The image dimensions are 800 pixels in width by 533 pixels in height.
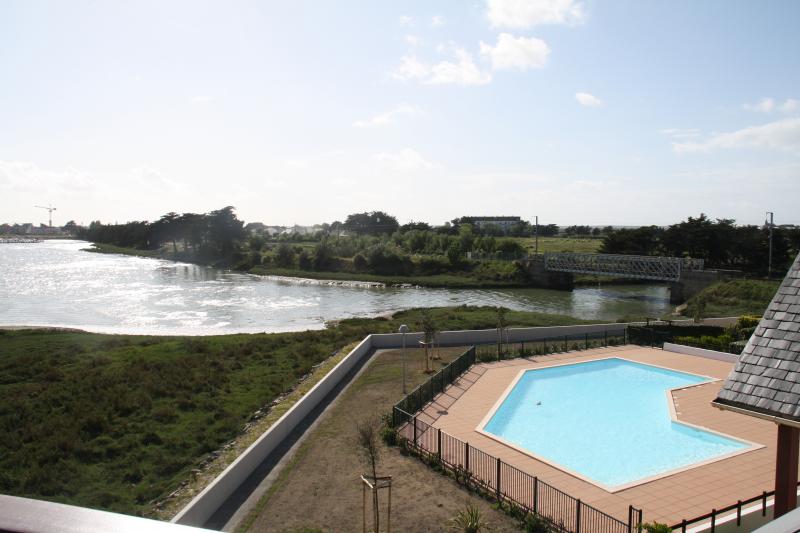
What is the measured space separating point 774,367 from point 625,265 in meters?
58.5

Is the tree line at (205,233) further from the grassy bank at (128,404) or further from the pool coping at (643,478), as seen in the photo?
the pool coping at (643,478)

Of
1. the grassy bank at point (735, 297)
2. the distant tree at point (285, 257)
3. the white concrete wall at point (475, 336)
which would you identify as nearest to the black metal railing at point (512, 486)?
the white concrete wall at point (475, 336)

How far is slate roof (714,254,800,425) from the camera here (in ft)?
22.7

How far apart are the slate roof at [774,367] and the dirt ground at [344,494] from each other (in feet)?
19.4

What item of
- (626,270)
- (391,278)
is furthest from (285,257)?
(626,270)

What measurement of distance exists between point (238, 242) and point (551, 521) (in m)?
95.9

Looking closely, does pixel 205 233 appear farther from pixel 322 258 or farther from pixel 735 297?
pixel 735 297

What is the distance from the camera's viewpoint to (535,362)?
2511 cm

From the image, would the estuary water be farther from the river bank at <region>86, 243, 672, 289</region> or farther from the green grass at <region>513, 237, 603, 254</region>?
the green grass at <region>513, 237, 603, 254</region>

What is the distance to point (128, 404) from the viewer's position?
747 inches

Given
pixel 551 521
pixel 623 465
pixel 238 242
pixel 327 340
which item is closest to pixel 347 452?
pixel 551 521

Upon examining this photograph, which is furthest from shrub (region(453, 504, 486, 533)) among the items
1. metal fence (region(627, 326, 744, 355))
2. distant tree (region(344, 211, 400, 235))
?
distant tree (region(344, 211, 400, 235))

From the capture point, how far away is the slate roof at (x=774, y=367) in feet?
22.7

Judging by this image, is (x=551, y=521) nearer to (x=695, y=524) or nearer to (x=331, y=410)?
(x=695, y=524)
